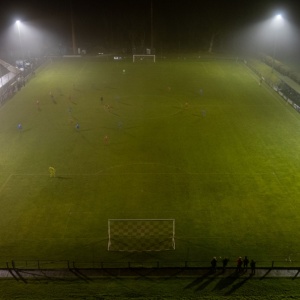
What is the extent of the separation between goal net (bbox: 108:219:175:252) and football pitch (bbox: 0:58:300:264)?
0.59 metres

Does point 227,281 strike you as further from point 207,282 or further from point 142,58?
point 142,58

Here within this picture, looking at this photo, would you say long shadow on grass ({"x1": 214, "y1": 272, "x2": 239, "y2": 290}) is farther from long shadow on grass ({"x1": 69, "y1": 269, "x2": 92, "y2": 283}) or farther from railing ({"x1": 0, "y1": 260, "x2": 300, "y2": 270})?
long shadow on grass ({"x1": 69, "y1": 269, "x2": 92, "y2": 283})

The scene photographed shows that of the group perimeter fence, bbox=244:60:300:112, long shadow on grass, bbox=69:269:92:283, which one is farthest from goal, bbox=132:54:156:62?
long shadow on grass, bbox=69:269:92:283

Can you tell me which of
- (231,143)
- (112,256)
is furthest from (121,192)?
(231,143)

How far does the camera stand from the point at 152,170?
34.6 meters

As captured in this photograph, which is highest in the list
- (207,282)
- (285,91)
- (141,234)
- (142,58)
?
(142,58)

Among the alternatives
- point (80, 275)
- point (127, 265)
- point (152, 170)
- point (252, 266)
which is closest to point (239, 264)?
point (252, 266)

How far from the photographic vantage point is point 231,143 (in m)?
40.3

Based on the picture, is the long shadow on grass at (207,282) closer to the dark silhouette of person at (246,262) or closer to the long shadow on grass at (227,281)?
the long shadow on grass at (227,281)

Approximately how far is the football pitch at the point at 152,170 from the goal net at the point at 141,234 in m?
0.59

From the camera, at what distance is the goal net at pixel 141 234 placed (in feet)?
82.2

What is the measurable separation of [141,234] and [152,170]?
9371 mm

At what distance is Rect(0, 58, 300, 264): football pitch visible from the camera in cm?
2544

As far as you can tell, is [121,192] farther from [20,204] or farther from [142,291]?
[142,291]
